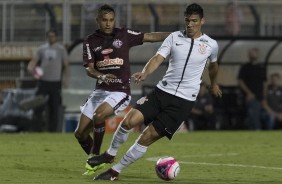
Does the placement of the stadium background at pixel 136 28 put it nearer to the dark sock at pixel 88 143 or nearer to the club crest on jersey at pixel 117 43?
the dark sock at pixel 88 143

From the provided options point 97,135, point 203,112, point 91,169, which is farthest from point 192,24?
point 203,112

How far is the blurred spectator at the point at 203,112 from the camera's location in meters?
27.0

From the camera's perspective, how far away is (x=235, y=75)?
1120 inches

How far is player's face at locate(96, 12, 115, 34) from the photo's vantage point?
15352mm

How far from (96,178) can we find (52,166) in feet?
8.52

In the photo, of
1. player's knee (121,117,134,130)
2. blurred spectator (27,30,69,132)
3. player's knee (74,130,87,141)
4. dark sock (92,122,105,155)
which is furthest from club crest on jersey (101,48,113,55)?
blurred spectator (27,30,69,132)

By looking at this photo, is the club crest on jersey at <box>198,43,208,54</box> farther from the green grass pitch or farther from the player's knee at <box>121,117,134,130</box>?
the green grass pitch

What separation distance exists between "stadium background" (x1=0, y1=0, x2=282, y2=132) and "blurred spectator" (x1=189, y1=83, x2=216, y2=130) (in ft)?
1.43

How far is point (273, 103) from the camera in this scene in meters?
27.5

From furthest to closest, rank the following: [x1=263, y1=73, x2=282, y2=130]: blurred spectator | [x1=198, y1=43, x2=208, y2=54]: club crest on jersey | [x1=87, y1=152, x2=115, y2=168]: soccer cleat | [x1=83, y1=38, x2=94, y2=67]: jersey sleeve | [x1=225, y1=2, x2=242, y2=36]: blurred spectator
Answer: [x1=225, y1=2, x2=242, y2=36]: blurred spectator, [x1=263, y1=73, x2=282, y2=130]: blurred spectator, [x1=83, y1=38, x2=94, y2=67]: jersey sleeve, [x1=87, y1=152, x2=115, y2=168]: soccer cleat, [x1=198, y1=43, x2=208, y2=54]: club crest on jersey

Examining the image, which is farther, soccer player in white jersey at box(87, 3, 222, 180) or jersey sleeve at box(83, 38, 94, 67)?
jersey sleeve at box(83, 38, 94, 67)

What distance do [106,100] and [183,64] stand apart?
85.8 inches

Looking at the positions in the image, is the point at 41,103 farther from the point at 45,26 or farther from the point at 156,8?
the point at 156,8

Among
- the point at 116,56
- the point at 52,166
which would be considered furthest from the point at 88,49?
the point at 52,166
